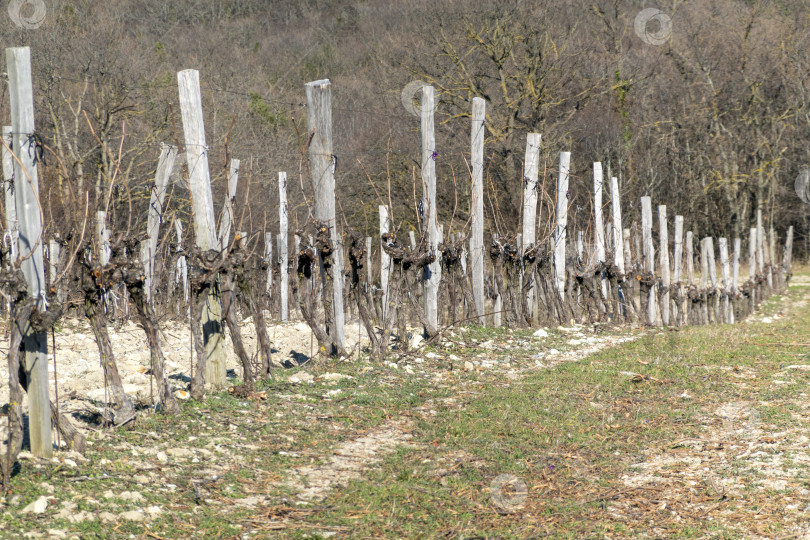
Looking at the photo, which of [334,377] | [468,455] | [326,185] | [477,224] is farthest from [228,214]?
[477,224]

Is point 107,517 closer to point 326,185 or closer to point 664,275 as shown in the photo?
point 326,185

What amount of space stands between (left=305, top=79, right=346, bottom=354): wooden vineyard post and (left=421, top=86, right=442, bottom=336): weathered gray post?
1.41 meters

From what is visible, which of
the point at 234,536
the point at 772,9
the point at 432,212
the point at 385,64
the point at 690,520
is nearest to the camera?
the point at 234,536

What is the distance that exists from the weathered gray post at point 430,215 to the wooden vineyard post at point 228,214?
6.97ft

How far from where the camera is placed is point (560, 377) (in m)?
7.12

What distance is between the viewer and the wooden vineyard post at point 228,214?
229 inches

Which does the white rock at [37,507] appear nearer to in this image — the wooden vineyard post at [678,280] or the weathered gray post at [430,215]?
the weathered gray post at [430,215]

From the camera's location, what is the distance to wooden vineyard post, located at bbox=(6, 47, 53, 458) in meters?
4.04

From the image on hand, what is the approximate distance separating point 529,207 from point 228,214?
4.85 meters

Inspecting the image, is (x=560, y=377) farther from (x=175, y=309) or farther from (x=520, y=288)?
(x=175, y=309)

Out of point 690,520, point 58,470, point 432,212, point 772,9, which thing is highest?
point 772,9

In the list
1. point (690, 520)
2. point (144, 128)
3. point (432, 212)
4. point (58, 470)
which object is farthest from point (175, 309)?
point (144, 128)

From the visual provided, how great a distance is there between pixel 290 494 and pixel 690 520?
199 centimetres

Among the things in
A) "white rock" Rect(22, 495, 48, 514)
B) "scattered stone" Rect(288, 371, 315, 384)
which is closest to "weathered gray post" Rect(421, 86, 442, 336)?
"scattered stone" Rect(288, 371, 315, 384)
